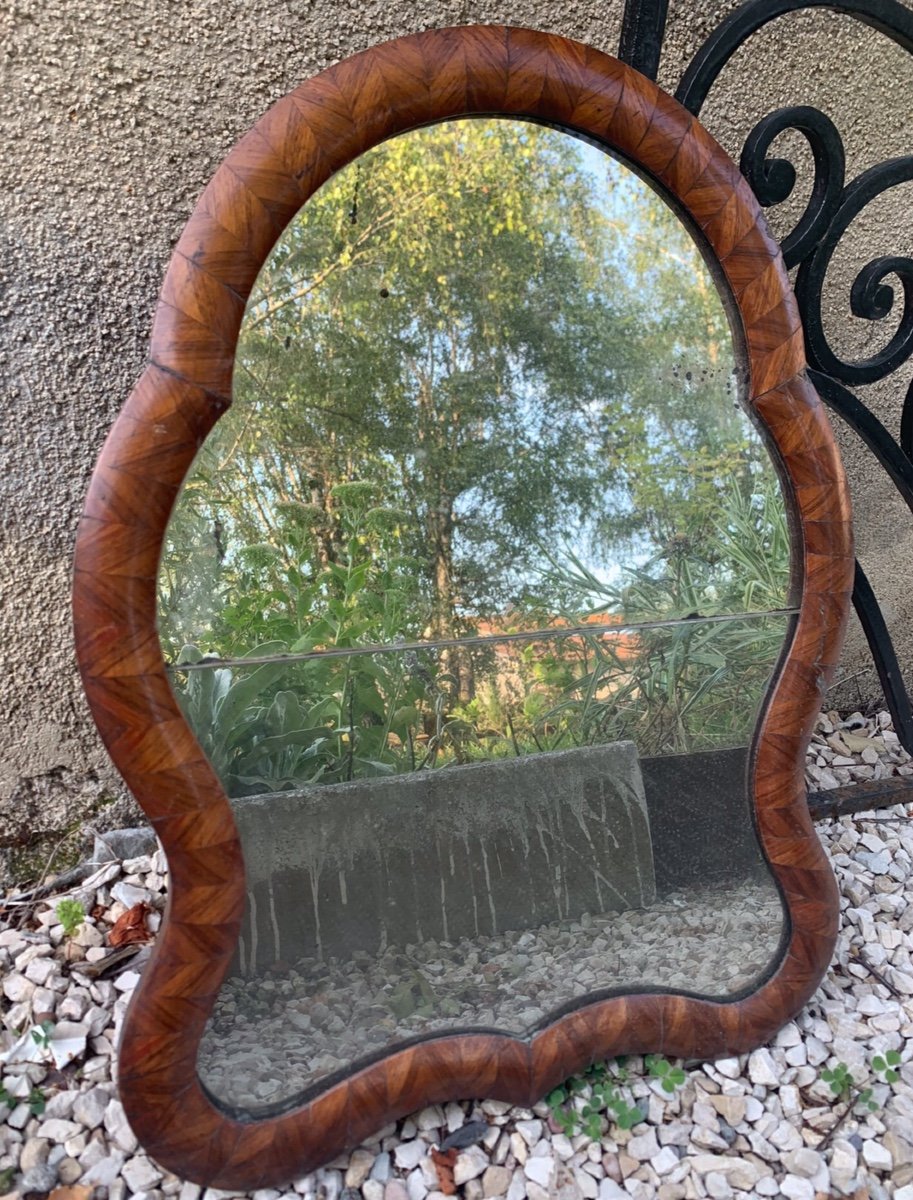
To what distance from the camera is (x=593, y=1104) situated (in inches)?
33.7

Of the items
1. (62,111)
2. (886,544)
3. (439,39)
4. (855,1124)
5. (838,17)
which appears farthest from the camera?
(886,544)

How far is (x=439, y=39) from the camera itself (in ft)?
2.40

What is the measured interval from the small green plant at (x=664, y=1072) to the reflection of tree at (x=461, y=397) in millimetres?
462

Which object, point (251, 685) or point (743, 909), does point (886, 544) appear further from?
point (251, 685)

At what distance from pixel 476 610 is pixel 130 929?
61 centimetres

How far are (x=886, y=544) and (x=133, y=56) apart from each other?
1391 mm

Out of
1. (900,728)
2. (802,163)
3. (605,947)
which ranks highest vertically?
(802,163)

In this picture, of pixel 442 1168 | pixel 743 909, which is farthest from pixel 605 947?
pixel 442 1168

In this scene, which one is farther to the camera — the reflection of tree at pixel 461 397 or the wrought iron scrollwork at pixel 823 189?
the wrought iron scrollwork at pixel 823 189

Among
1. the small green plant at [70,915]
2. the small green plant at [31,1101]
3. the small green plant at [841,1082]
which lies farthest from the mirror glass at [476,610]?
the small green plant at [70,915]

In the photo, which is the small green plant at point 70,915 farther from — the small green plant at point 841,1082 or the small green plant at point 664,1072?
the small green plant at point 841,1082

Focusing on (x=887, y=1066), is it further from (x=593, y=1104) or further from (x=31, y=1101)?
(x=31, y=1101)

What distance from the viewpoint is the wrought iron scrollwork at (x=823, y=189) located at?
3.15ft

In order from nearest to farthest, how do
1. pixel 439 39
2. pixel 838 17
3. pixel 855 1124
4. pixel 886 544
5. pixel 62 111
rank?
pixel 439 39, pixel 855 1124, pixel 62 111, pixel 838 17, pixel 886 544
